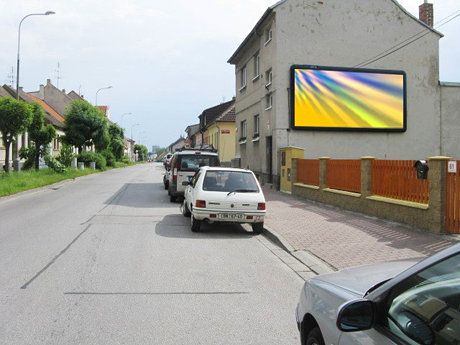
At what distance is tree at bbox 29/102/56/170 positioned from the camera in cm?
2495

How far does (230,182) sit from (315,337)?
7.56 m

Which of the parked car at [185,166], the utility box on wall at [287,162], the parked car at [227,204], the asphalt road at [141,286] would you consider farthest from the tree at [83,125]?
the parked car at [227,204]

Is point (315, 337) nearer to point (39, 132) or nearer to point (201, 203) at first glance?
point (201, 203)

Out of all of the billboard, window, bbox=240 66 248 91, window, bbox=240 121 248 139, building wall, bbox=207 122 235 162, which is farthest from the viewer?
building wall, bbox=207 122 235 162

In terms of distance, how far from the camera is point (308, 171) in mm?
16516

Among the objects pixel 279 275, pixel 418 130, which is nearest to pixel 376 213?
pixel 279 275

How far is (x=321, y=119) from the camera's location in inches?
807

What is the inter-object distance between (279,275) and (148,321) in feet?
8.43

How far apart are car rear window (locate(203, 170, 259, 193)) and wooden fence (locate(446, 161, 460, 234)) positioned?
3988mm

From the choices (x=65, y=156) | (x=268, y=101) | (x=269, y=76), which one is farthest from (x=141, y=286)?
(x=65, y=156)

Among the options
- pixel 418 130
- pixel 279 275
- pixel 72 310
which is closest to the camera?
pixel 72 310

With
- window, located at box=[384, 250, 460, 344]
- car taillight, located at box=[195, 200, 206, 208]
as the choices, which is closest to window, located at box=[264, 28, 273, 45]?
car taillight, located at box=[195, 200, 206, 208]

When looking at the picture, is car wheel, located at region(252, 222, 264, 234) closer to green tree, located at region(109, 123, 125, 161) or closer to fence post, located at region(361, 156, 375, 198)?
fence post, located at region(361, 156, 375, 198)

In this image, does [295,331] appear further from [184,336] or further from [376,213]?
[376,213]
